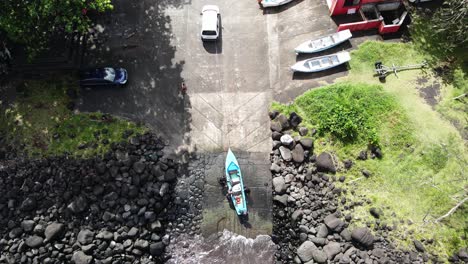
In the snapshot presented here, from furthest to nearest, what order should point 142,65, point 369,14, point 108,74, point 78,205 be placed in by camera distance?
point 369,14 < point 142,65 < point 108,74 < point 78,205

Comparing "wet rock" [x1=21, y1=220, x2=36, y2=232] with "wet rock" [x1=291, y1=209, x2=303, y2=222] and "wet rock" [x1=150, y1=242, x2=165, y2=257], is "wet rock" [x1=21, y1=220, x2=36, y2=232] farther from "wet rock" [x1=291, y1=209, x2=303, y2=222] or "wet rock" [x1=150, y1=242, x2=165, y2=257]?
"wet rock" [x1=291, y1=209, x2=303, y2=222]

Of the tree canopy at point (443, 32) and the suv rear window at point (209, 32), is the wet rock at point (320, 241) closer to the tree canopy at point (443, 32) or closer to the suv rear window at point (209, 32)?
the tree canopy at point (443, 32)

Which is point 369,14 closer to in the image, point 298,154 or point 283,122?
point 283,122

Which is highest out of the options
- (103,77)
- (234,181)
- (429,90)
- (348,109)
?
(103,77)

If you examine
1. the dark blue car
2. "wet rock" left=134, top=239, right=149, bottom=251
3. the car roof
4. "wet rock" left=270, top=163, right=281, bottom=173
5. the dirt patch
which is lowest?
"wet rock" left=134, top=239, right=149, bottom=251

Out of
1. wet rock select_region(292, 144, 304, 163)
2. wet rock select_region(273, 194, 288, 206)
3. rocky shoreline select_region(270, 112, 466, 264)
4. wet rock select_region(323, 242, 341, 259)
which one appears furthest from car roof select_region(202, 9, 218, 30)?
wet rock select_region(323, 242, 341, 259)

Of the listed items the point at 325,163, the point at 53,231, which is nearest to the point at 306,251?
the point at 325,163
